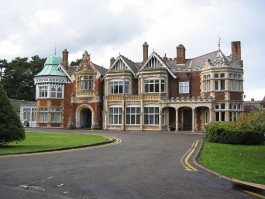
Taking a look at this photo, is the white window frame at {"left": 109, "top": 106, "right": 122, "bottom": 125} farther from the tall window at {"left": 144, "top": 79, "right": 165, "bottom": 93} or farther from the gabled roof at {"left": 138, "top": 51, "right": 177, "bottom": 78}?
the gabled roof at {"left": 138, "top": 51, "right": 177, "bottom": 78}

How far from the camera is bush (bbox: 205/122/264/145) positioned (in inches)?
1065

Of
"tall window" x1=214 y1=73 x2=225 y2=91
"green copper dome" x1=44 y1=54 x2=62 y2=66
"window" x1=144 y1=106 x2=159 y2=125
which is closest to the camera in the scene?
"tall window" x1=214 y1=73 x2=225 y2=91

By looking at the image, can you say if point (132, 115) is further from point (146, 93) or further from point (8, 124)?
point (8, 124)

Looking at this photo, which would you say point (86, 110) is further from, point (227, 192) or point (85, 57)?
point (227, 192)

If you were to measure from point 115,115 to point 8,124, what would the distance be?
92.2 feet

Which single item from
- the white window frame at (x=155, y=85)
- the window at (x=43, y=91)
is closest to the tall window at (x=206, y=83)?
the white window frame at (x=155, y=85)

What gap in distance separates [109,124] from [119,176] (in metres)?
36.9

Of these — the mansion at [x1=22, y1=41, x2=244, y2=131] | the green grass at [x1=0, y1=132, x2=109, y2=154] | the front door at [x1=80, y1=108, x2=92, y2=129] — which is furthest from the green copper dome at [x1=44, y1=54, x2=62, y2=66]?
the green grass at [x1=0, y1=132, x2=109, y2=154]

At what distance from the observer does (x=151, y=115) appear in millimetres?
45094

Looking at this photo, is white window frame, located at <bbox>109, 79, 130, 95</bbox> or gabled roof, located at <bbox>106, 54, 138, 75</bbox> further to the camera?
gabled roof, located at <bbox>106, 54, 138, 75</bbox>

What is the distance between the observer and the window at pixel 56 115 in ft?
171

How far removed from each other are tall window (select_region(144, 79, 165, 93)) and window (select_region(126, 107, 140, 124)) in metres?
3.04

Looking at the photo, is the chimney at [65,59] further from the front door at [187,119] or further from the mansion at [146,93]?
the front door at [187,119]

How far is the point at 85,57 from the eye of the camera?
164 ft
